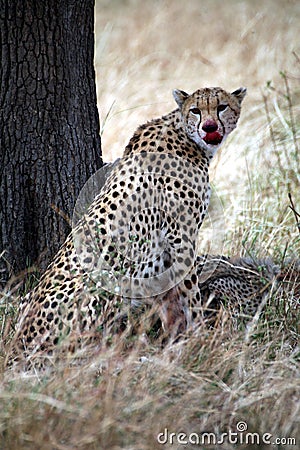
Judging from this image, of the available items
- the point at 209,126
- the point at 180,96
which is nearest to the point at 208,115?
the point at 209,126

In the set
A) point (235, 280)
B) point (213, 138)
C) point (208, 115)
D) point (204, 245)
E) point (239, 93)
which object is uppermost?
point (239, 93)

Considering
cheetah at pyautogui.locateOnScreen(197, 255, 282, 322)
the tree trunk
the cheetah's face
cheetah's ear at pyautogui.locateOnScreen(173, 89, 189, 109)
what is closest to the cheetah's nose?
the cheetah's face

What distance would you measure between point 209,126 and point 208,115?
58 millimetres

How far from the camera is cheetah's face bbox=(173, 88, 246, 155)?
4.45m

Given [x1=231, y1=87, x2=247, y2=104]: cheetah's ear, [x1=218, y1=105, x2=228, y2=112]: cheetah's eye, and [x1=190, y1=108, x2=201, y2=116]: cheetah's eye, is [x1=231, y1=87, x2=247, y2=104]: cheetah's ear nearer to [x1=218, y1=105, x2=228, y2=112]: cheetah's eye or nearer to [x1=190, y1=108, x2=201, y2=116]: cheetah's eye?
[x1=218, y1=105, x2=228, y2=112]: cheetah's eye

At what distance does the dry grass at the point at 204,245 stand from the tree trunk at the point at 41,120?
452mm

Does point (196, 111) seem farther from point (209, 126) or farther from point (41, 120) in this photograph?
point (41, 120)

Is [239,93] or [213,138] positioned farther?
[239,93]

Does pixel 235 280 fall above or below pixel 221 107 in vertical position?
below

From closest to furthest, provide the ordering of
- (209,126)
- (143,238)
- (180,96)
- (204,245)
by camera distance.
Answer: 1. (143,238)
2. (209,126)
3. (180,96)
4. (204,245)

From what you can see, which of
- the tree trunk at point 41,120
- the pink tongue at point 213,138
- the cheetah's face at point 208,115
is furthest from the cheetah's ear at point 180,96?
the tree trunk at point 41,120

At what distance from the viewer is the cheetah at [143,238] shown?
395cm

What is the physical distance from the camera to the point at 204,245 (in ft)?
19.6

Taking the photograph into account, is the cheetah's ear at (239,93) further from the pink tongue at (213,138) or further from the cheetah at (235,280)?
the cheetah at (235,280)
